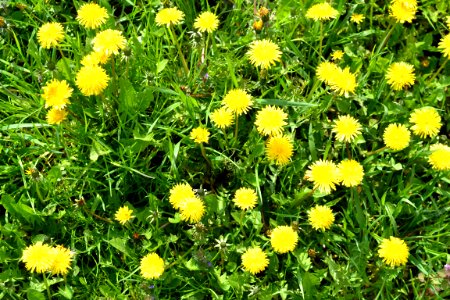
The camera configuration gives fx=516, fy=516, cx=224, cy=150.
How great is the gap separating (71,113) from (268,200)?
1.04 meters

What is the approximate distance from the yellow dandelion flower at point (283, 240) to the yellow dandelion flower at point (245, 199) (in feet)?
0.54

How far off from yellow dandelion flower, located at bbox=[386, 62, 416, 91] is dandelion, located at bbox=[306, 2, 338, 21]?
398 millimetres

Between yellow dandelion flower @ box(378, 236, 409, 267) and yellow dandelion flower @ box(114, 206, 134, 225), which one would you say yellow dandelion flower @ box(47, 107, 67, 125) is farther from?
yellow dandelion flower @ box(378, 236, 409, 267)

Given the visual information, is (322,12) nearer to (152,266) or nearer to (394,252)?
(394,252)

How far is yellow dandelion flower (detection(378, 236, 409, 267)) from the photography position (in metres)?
2.28

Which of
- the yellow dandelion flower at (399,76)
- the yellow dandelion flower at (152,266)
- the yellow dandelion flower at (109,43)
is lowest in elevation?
the yellow dandelion flower at (152,266)

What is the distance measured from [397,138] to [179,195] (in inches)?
40.8

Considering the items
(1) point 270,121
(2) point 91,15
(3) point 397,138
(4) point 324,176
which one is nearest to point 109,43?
(2) point 91,15

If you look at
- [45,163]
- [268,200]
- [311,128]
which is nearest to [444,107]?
[311,128]

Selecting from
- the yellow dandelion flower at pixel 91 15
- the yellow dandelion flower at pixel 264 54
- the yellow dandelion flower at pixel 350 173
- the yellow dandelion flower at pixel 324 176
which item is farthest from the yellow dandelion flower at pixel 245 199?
the yellow dandelion flower at pixel 91 15

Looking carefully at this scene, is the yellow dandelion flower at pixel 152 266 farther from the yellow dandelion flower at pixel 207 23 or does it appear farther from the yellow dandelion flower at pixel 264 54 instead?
the yellow dandelion flower at pixel 207 23

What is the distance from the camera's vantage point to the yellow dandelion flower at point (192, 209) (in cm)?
224

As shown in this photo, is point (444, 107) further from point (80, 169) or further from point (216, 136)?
point (80, 169)

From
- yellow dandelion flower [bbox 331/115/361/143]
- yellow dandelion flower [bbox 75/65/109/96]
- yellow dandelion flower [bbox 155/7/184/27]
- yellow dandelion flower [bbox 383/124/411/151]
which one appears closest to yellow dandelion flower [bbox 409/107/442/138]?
yellow dandelion flower [bbox 383/124/411/151]
